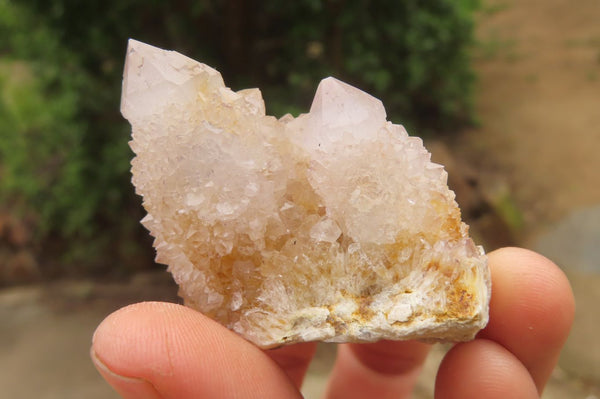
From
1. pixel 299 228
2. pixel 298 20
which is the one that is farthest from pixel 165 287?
pixel 299 228

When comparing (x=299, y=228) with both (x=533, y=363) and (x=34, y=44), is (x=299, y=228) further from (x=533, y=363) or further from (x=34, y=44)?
(x=34, y=44)

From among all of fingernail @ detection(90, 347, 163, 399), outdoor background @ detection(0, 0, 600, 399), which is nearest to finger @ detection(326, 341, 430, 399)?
fingernail @ detection(90, 347, 163, 399)

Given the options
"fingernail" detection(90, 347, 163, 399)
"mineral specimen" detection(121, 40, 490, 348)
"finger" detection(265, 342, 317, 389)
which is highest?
"mineral specimen" detection(121, 40, 490, 348)

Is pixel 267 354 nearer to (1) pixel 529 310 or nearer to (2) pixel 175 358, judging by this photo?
(2) pixel 175 358

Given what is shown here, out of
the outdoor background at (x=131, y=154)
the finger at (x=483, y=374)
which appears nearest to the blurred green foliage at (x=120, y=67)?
the outdoor background at (x=131, y=154)

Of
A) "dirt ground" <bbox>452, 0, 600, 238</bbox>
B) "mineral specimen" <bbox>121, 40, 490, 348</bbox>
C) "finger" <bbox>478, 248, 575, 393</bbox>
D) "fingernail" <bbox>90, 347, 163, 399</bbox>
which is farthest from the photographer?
"dirt ground" <bbox>452, 0, 600, 238</bbox>

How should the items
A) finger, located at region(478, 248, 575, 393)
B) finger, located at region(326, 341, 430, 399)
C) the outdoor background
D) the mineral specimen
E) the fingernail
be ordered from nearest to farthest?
1. the fingernail
2. the mineral specimen
3. finger, located at region(478, 248, 575, 393)
4. finger, located at region(326, 341, 430, 399)
5. the outdoor background

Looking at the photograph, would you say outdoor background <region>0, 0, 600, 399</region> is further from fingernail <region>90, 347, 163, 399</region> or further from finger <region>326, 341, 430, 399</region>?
fingernail <region>90, 347, 163, 399</region>

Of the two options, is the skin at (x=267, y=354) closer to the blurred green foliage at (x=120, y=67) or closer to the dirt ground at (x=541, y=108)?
the blurred green foliage at (x=120, y=67)

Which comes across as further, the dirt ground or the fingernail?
the dirt ground
